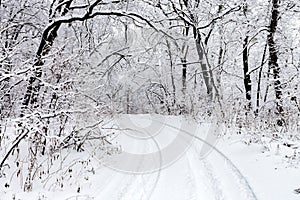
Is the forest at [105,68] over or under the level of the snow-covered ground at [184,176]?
over

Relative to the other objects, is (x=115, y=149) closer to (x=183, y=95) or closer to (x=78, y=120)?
(x=78, y=120)

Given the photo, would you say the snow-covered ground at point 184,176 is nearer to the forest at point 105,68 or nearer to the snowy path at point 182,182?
the snowy path at point 182,182

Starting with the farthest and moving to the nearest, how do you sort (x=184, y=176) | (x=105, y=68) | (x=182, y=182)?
(x=105, y=68), (x=184, y=176), (x=182, y=182)

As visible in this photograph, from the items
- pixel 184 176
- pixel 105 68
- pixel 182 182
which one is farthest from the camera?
pixel 105 68

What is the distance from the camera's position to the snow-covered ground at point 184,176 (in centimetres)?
543

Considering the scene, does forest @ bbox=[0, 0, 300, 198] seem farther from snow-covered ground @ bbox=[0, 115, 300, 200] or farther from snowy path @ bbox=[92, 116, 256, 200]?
snowy path @ bbox=[92, 116, 256, 200]

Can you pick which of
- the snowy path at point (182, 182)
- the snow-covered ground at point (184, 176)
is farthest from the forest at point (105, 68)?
the snowy path at point (182, 182)

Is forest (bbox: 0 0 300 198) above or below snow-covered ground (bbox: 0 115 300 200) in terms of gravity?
above

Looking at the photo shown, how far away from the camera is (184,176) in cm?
675

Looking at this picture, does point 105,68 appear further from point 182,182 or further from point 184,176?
point 182,182

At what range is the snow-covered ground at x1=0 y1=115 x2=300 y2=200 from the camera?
543 centimetres

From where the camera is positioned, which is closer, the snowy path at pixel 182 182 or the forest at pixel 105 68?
the snowy path at pixel 182 182

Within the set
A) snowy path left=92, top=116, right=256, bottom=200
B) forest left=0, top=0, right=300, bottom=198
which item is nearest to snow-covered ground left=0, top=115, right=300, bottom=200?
snowy path left=92, top=116, right=256, bottom=200

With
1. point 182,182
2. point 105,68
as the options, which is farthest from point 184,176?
point 105,68
